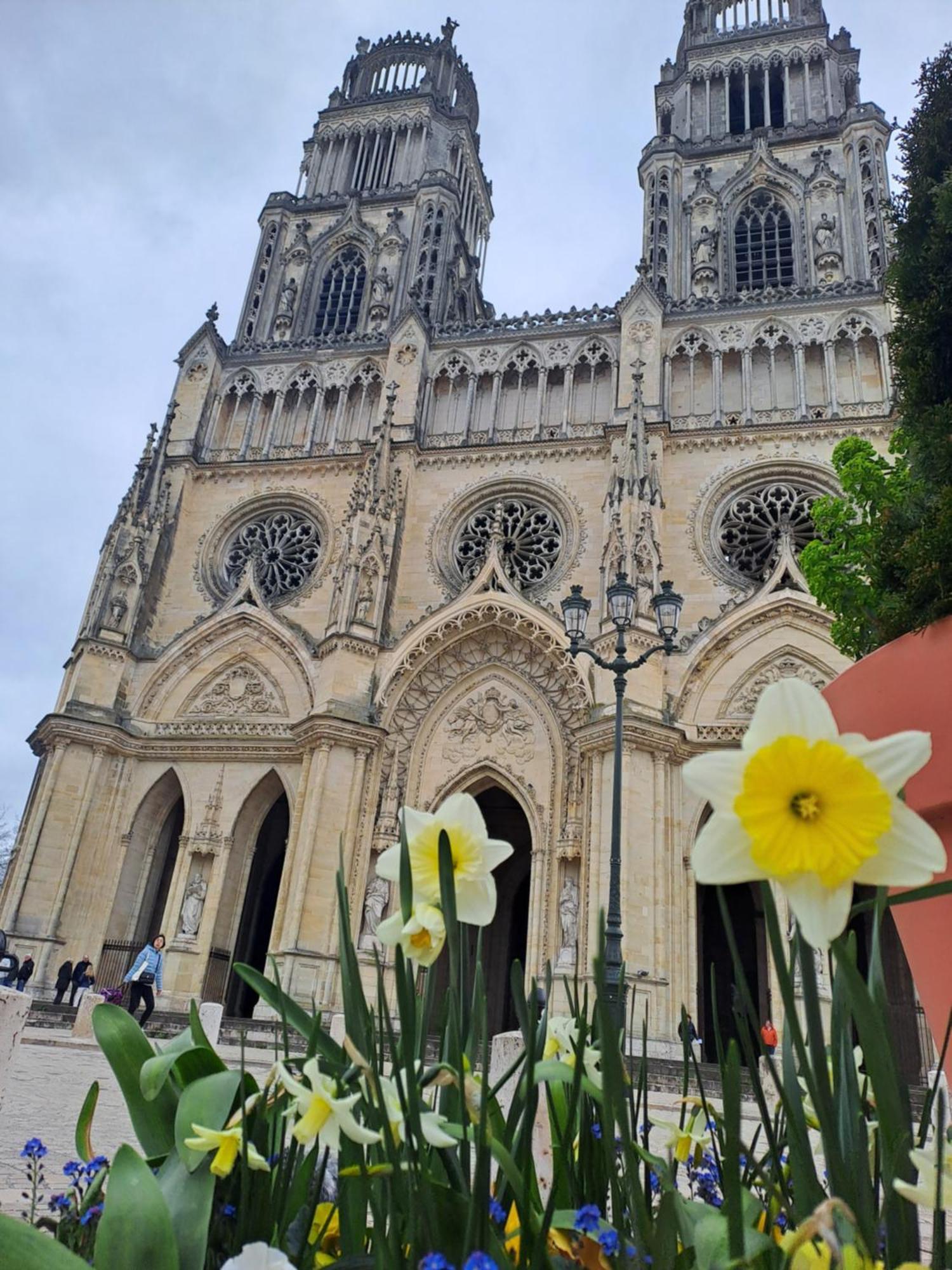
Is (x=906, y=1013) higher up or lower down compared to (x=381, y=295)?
lower down

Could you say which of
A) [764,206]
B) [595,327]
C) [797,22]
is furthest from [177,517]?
[797,22]

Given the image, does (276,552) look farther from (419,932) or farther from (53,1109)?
(419,932)

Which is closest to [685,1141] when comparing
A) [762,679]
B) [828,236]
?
[762,679]

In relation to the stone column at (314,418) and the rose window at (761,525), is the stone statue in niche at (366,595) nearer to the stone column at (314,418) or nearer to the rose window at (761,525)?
the stone column at (314,418)

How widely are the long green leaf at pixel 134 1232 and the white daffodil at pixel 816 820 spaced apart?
1.03 m

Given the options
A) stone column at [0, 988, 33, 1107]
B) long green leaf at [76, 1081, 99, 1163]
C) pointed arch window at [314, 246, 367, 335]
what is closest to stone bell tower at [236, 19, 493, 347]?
pointed arch window at [314, 246, 367, 335]

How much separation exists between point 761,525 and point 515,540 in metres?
5.75

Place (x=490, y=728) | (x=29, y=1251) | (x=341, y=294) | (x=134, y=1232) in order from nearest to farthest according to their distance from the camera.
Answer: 1. (x=29, y=1251)
2. (x=134, y=1232)
3. (x=490, y=728)
4. (x=341, y=294)

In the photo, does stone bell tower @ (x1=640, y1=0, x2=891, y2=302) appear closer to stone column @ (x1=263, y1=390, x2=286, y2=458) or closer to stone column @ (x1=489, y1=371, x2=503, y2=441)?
stone column @ (x1=489, y1=371, x2=503, y2=441)

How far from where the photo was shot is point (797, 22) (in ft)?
102

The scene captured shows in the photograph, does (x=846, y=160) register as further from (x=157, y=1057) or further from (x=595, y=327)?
(x=157, y=1057)

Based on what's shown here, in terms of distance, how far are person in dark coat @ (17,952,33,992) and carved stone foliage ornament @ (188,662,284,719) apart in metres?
6.25

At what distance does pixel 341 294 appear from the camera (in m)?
29.5

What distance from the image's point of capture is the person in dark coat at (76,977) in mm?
17547
